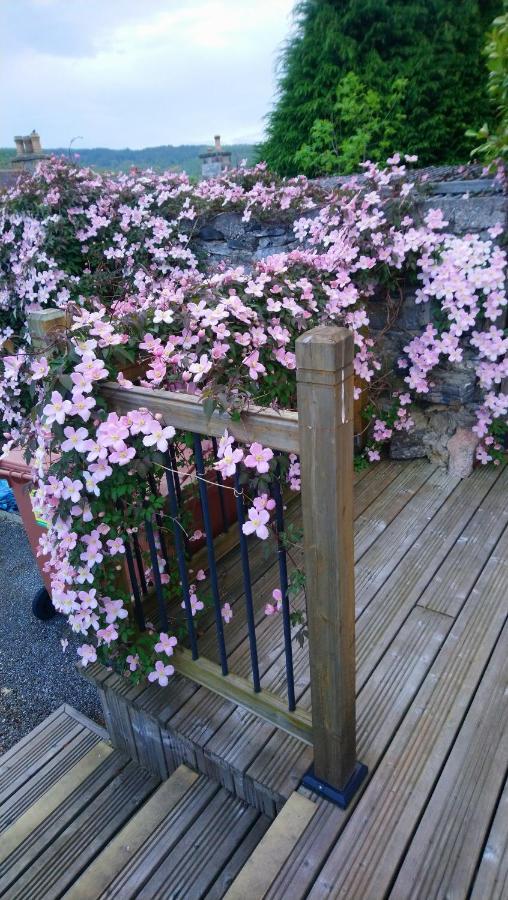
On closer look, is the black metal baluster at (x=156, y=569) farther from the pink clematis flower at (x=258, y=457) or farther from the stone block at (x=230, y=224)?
the stone block at (x=230, y=224)

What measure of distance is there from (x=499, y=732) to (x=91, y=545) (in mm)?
1168

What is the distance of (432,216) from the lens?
2.54 metres

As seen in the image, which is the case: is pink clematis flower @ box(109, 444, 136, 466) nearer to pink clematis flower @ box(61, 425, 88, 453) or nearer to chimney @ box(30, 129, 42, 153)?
pink clematis flower @ box(61, 425, 88, 453)

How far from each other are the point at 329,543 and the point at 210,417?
14.0 inches

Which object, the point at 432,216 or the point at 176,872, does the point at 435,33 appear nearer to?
the point at 432,216

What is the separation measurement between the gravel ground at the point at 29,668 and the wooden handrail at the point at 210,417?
1.22m

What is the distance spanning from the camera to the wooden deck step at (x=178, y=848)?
1369mm

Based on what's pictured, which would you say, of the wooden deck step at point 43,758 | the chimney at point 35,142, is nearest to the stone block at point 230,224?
the wooden deck step at point 43,758

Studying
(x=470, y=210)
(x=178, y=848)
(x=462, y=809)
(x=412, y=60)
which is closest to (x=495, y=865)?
(x=462, y=809)

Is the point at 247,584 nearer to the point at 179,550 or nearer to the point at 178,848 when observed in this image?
the point at 179,550

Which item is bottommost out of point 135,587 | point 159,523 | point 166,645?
point 166,645

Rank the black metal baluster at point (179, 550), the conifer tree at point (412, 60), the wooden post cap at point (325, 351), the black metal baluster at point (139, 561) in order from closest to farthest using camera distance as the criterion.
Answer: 1. the wooden post cap at point (325, 351)
2. the black metal baluster at point (179, 550)
3. the black metal baluster at point (139, 561)
4. the conifer tree at point (412, 60)

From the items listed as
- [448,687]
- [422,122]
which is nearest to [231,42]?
[422,122]

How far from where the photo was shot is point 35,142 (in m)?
7.95
